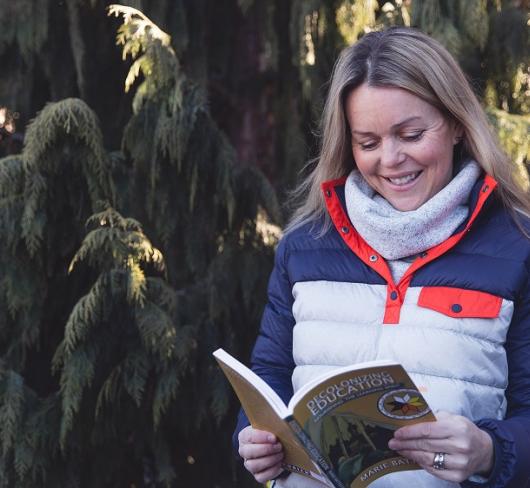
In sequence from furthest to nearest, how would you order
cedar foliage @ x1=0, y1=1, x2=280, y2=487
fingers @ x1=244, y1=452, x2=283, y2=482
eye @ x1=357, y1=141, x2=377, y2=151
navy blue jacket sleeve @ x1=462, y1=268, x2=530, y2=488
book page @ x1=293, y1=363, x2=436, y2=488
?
1. cedar foliage @ x1=0, y1=1, x2=280, y2=487
2. eye @ x1=357, y1=141, x2=377, y2=151
3. fingers @ x1=244, y1=452, x2=283, y2=482
4. navy blue jacket sleeve @ x1=462, y1=268, x2=530, y2=488
5. book page @ x1=293, y1=363, x2=436, y2=488

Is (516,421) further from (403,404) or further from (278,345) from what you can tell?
(278,345)

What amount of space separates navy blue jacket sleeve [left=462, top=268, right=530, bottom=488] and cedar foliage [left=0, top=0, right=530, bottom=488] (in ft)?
3.74

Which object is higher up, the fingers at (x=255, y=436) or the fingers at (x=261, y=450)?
the fingers at (x=255, y=436)

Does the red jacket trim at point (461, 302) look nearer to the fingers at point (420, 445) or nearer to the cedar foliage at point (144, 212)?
the fingers at point (420, 445)

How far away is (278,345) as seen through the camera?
189 centimetres

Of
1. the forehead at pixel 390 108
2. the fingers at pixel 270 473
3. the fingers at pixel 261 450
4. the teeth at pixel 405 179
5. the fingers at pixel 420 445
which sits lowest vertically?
the fingers at pixel 270 473

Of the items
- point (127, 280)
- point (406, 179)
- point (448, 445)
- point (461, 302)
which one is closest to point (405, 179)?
point (406, 179)

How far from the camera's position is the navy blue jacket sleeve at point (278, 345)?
1.88 meters

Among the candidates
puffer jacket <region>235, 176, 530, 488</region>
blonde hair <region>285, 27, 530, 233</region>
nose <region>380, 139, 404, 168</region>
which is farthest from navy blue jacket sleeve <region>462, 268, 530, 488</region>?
nose <region>380, 139, 404, 168</region>

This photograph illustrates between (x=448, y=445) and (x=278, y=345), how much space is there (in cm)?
51

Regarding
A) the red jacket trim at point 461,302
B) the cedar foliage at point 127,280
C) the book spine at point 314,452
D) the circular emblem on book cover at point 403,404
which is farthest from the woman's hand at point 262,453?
the cedar foliage at point 127,280

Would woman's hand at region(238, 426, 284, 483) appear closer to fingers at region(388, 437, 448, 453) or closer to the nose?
fingers at region(388, 437, 448, 453)

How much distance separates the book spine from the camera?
1.49 meters

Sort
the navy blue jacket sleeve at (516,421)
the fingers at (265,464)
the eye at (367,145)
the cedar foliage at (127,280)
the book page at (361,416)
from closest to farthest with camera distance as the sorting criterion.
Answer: the book page at (361,416)
the navy blue jacket sleeve at (516,421)
the fingers at (265,464)
the eye at (367,145)
the cedar foliage at (127,280)
